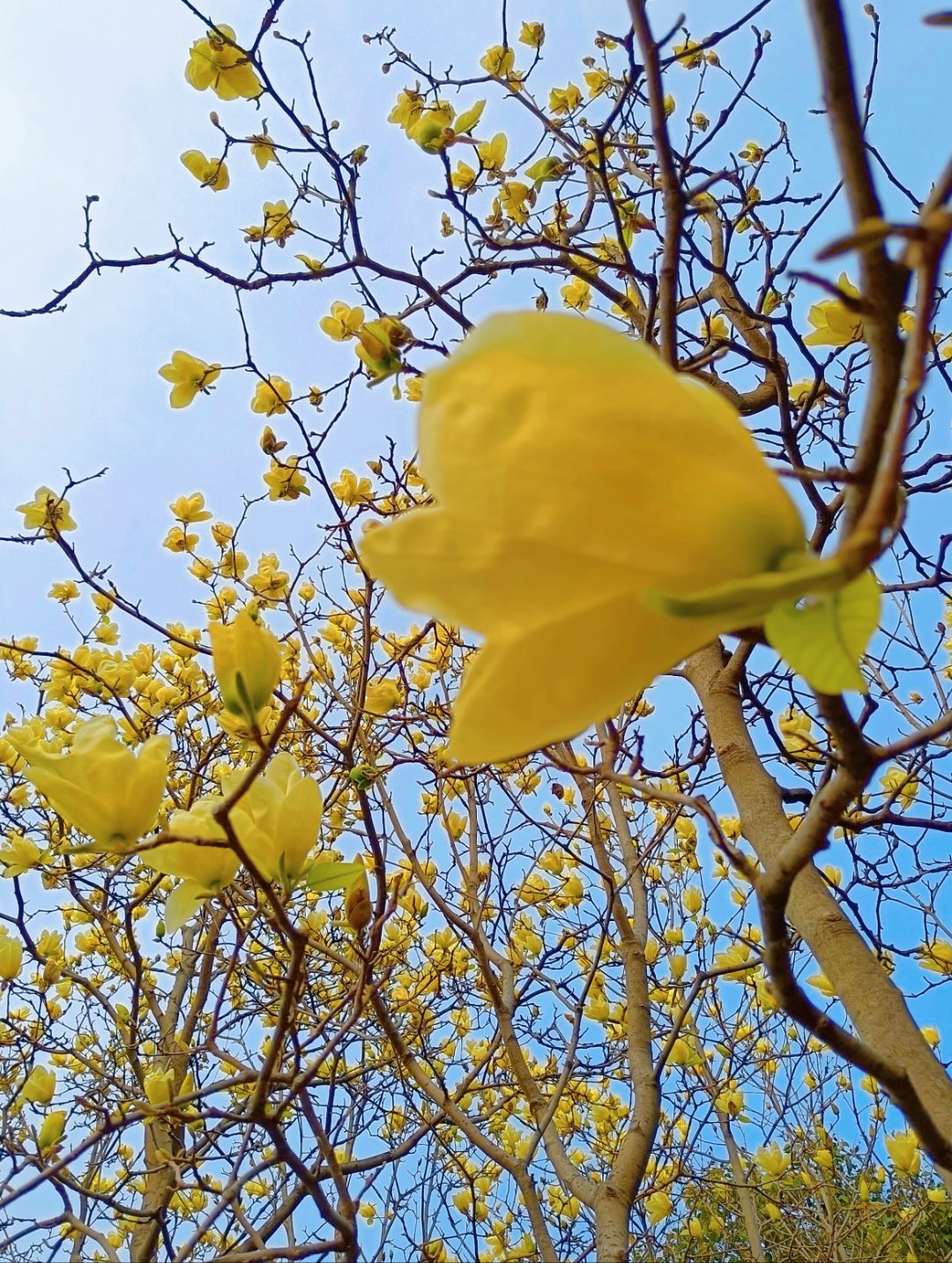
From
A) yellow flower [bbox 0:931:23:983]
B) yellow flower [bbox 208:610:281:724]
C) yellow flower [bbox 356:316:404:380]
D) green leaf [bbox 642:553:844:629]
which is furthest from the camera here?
yellow flower [bbox 0:931:23:983]

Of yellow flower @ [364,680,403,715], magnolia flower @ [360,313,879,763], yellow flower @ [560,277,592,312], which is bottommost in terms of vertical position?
magnolia flower @ [360,313,879,763]

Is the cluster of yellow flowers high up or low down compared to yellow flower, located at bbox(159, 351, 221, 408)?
down

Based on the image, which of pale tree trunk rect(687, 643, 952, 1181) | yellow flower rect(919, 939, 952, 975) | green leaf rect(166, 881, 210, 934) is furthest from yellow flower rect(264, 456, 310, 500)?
yellow flower rect(919, 939, 952, 975)

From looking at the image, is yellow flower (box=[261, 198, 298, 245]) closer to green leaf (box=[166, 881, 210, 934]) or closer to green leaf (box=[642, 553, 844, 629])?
green leaf (box=[166, 881, 210, 934])

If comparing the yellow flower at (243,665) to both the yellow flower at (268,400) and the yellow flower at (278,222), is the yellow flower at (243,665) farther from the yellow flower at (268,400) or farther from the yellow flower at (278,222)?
the yellow flower at (278,222)

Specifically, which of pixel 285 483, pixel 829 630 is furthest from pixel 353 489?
pixel 829 630

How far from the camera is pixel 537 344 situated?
1.22ft

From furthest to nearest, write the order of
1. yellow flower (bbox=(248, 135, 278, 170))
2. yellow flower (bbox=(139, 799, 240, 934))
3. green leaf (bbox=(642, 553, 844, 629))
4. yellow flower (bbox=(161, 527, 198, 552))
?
yellow flower (bbox=(161, 527, 198, 552)) < yellow flower (bbox=(248, 135, 278, 170)) < yellow flower (bbox=(139, 799, 240, 934)) < green leaf (bbox=(642, 553, 844, 629))

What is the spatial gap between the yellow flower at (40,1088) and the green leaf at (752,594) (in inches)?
67.4

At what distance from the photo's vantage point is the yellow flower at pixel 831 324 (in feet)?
3.79

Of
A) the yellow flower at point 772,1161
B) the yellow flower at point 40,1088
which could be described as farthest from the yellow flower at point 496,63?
the yellow flower at point 772,1161

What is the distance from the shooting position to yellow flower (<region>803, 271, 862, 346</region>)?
3.79 feet

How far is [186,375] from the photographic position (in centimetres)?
196

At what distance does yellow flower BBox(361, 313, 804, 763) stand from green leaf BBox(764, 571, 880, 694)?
25mm
